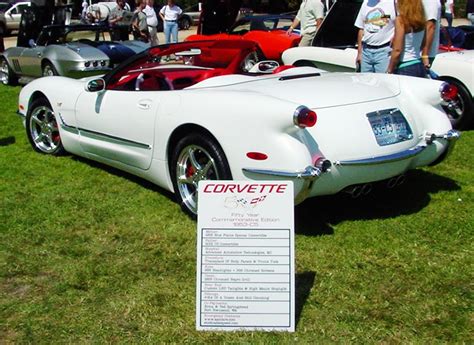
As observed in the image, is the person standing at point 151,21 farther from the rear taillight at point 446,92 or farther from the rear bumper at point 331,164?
the rear bumper at point 331,164

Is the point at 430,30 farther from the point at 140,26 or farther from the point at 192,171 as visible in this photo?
the point at 140,26

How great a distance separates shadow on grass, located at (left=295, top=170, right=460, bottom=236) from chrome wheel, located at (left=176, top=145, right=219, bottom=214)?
28.8 inches

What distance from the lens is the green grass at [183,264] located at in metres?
3.06

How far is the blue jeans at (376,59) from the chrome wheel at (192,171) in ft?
Result: 8.32

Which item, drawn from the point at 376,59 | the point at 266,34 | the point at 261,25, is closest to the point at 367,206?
the point at 376,59

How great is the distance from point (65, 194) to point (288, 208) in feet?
9.12

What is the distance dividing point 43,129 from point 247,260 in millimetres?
3959

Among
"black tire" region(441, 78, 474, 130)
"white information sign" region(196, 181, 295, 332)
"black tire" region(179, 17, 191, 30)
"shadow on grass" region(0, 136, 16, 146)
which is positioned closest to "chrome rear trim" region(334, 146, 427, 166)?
"white information sign" region(196, 181, 295, 332)

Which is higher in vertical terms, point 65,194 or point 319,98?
point 319,98

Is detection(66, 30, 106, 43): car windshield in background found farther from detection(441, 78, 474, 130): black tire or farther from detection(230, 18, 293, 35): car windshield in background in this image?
detection(441, 78, 474, 130): black tire

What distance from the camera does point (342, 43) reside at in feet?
27.0

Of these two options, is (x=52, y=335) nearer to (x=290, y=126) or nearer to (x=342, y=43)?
(x=290, y=126)

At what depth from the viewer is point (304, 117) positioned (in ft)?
12.1

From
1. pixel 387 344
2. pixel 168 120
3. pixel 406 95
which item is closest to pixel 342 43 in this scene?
pixel 406 95
